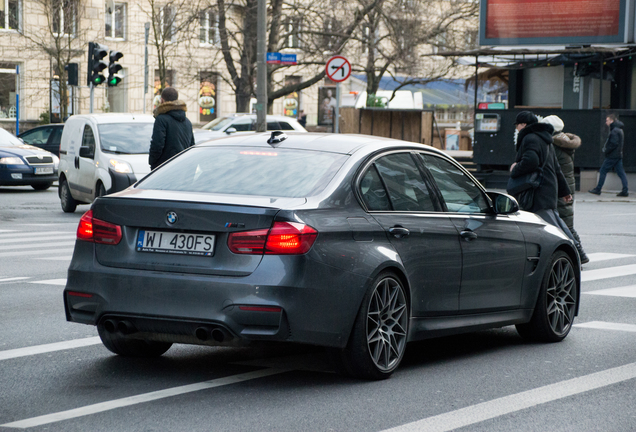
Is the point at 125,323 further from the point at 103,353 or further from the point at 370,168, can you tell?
the point at 370,168

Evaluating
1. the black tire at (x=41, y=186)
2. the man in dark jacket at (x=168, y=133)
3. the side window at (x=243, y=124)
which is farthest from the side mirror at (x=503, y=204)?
the side window at (x=243, y=124)

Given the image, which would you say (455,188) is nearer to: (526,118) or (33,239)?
(526,118)

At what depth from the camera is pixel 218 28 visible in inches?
1412

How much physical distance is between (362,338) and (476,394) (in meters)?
0.68

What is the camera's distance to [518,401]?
562cm


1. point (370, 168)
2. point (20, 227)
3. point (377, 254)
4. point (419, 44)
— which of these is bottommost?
point (20, 227)

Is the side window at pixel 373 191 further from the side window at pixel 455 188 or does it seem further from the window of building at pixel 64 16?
the window of building at pixel 64 16

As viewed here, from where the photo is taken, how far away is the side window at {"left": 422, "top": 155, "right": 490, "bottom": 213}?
22.3ft

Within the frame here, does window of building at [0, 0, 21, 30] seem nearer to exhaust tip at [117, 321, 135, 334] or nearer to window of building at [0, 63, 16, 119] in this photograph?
window of building at [0, 63, 16, 119]

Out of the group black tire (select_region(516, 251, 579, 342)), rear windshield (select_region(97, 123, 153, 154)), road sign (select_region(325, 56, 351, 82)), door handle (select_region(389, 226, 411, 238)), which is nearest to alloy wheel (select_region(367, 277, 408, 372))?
door handle (select_region(389, 226, 411, 238))

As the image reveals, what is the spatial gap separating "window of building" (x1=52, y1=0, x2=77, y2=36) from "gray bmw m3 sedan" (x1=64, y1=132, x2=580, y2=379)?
124 feet

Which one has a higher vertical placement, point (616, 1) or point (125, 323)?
point (616, 1)

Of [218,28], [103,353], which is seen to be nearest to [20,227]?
[103,353]

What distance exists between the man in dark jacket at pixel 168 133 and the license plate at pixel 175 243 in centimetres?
737
